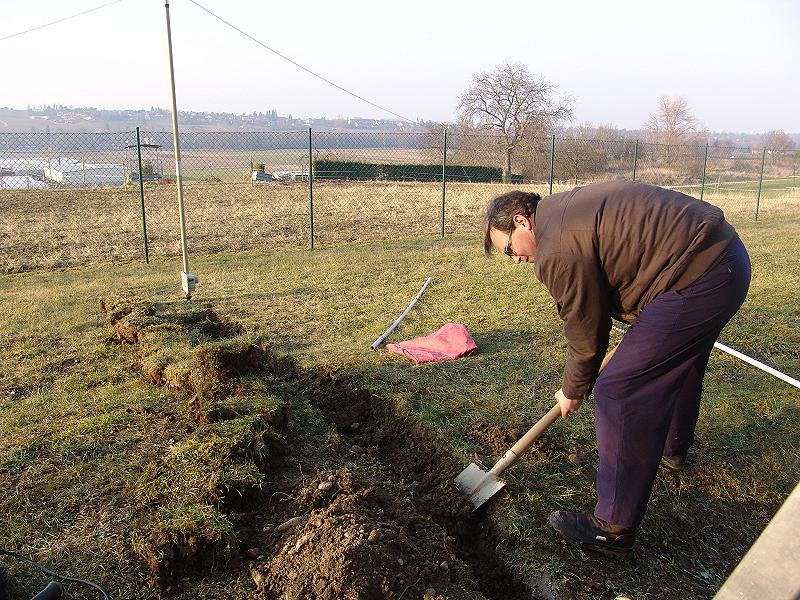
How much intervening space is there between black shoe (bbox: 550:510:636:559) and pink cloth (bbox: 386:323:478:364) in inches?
90.2

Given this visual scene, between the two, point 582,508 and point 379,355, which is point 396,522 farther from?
point 379,355

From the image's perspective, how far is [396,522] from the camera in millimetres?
2676

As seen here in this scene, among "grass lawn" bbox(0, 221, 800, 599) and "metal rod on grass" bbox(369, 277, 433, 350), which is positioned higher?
"metal rod on grass" bbox(369, 277, 433, 350)

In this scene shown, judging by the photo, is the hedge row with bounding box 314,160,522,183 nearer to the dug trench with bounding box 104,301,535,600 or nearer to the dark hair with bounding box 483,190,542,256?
the dug trench with bounding box 104,301,535,600

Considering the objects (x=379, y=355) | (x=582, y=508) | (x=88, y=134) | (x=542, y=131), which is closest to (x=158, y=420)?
(x=379, y=355)

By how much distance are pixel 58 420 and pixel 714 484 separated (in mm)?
4038

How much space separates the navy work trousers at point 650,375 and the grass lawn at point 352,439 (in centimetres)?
43

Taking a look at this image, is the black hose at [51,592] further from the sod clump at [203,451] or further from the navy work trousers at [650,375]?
the navy work trousers at [650,375]

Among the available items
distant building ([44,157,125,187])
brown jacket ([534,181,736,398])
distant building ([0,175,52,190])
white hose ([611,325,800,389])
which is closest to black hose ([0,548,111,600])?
brown jacket ([534,181,736,398])

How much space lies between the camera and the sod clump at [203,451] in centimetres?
257

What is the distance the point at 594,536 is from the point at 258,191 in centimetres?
2001

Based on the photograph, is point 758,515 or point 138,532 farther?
point 758,515

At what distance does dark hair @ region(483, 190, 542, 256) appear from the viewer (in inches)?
104

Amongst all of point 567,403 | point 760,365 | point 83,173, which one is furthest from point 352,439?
point 83,173
